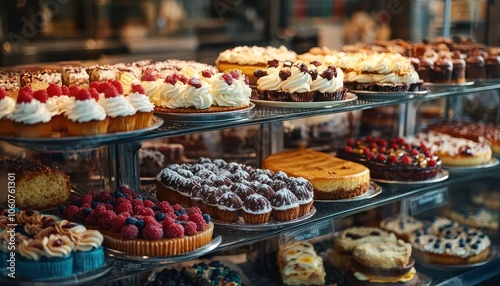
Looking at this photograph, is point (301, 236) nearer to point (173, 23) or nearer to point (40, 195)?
point (40, 195)

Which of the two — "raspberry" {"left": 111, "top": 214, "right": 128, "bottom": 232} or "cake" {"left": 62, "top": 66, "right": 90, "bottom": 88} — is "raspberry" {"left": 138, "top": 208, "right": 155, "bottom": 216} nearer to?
"raspberry" {"left": 111, "top": 214, "right": 128, "bottom": 232}

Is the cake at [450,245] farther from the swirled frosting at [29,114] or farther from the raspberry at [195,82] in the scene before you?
the swirled frosting at [29,114]

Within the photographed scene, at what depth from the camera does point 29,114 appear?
7.70 ft

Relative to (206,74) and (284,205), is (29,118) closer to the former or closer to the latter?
(206,74)

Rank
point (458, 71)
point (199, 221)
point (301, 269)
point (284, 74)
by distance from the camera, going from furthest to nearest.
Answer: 1. point (458, 71)
2. point (301, 269)
3. point (284, 74)
4. point (199, 221)

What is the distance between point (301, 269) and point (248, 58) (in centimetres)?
122

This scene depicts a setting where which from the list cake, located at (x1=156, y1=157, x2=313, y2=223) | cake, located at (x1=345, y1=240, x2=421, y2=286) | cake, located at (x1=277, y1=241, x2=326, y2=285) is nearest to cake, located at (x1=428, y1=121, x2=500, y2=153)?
cake, located at (x1=345, y1=240, x2=421, y2=286)

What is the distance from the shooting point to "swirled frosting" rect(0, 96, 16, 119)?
2369 millimetres

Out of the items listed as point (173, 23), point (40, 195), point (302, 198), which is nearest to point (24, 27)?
point (173, 23)

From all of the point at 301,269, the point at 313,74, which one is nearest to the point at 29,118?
the point at 313,74

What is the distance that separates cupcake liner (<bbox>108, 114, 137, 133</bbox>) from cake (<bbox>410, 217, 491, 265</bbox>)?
7.41ft

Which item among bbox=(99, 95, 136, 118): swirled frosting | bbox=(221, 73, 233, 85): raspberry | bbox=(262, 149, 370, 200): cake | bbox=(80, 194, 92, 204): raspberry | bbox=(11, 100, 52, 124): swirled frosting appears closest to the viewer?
bbox=(11, 100, 52, 124): swirled frosting

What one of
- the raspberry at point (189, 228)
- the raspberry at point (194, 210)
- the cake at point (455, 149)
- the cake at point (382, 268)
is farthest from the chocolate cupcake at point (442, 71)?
the raspberry at point (189, 228)

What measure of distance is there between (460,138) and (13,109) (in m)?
3.11
